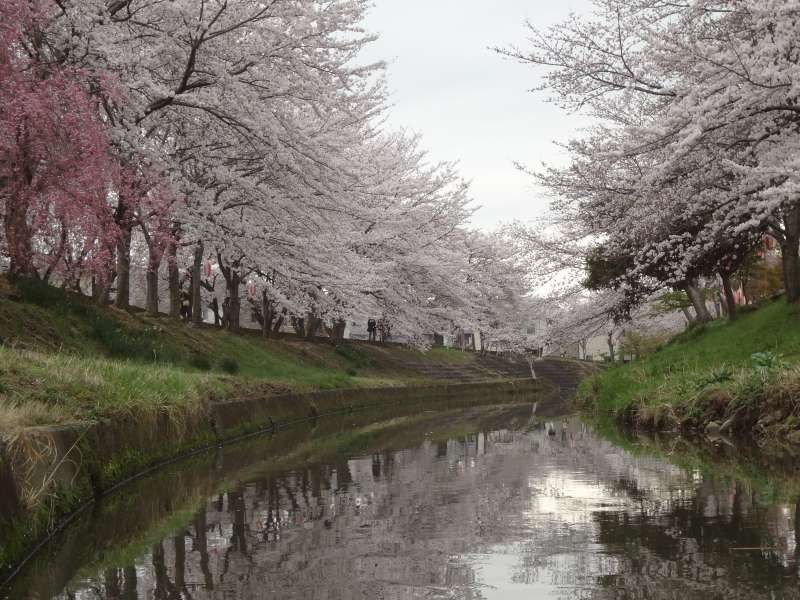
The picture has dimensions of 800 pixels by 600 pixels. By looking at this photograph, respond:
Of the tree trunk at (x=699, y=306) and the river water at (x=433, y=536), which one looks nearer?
the river water at (x=433, y=536)

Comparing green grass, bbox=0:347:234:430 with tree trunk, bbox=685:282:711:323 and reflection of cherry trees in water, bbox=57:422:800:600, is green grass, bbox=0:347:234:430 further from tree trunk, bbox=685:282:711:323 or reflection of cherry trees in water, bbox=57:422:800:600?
tree trunk, bbox=685:282:711:323

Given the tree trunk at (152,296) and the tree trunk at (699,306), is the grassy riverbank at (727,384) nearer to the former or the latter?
the tree trunk at (699,306)

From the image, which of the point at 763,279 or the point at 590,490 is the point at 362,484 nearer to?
the point at 590,490

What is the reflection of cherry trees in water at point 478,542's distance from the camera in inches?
194

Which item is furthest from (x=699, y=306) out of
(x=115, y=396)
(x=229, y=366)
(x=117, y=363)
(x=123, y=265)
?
(x=115, y=396)

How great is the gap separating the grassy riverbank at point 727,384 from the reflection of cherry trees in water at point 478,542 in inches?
133

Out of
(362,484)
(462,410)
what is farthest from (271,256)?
(362,484)

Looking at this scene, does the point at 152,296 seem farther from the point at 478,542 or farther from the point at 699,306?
the point at 478,542

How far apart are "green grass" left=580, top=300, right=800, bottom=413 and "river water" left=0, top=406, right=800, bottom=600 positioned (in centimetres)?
324

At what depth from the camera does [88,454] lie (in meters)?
8.62

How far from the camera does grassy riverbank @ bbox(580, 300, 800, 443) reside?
12567 mm

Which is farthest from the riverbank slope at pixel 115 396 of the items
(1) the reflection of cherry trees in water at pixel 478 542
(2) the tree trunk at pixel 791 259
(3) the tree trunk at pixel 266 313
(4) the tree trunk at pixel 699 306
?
(2) the tree trunk at pixel 791 259

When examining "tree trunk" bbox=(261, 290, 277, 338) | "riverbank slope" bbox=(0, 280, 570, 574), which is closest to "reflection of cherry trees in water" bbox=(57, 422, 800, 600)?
"riverbank slope" bbox=(0, 280, 570, 574)

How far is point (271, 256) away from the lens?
24.4 m
